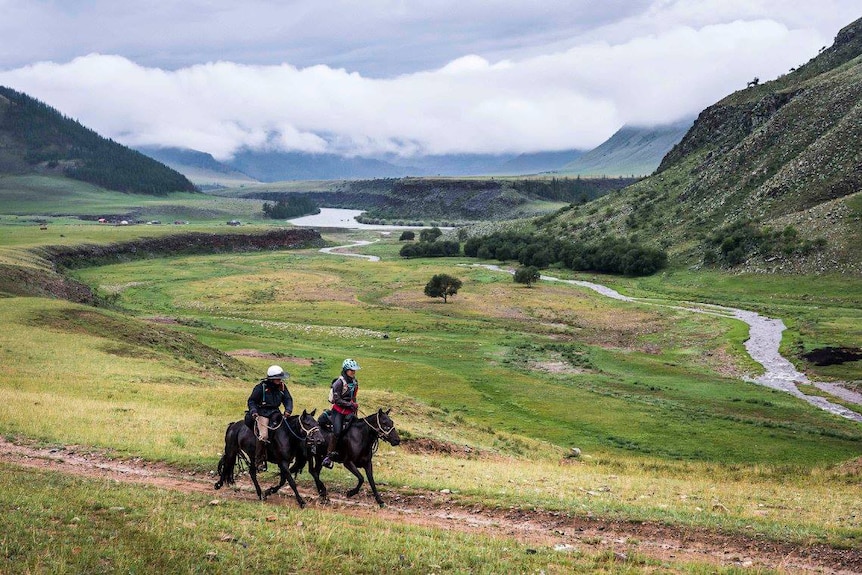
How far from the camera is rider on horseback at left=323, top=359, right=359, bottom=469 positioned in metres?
20.6

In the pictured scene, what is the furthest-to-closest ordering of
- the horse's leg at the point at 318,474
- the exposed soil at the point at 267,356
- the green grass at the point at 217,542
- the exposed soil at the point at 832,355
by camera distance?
the exposed soil at the point at 832,355, the exposed soil at the point at 267,356, the horse's leg at the point at 318,474, the green grass at the point at 217,542

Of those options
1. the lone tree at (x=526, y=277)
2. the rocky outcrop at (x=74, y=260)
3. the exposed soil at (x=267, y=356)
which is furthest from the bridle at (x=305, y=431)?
the lone tree at (x=526, y=277)

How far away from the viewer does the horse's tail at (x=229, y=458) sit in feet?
66.2

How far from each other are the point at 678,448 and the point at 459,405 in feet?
53.3

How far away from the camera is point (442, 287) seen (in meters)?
114

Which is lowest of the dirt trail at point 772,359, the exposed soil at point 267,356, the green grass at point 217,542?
the exposed soil at point 267,356

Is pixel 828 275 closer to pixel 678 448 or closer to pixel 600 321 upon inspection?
pixel 600 321

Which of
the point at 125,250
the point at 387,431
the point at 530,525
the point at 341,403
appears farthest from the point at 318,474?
the point at 125,250

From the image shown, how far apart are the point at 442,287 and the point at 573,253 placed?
6135cm

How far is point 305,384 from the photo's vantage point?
5275 centimetres

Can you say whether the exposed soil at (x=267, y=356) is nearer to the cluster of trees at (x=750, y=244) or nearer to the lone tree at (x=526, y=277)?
the lone tree at (x=526, y=277)

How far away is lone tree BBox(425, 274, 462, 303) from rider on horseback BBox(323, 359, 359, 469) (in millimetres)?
92538

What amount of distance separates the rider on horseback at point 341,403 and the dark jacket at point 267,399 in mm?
1425

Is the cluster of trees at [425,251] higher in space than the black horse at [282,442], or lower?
higher
